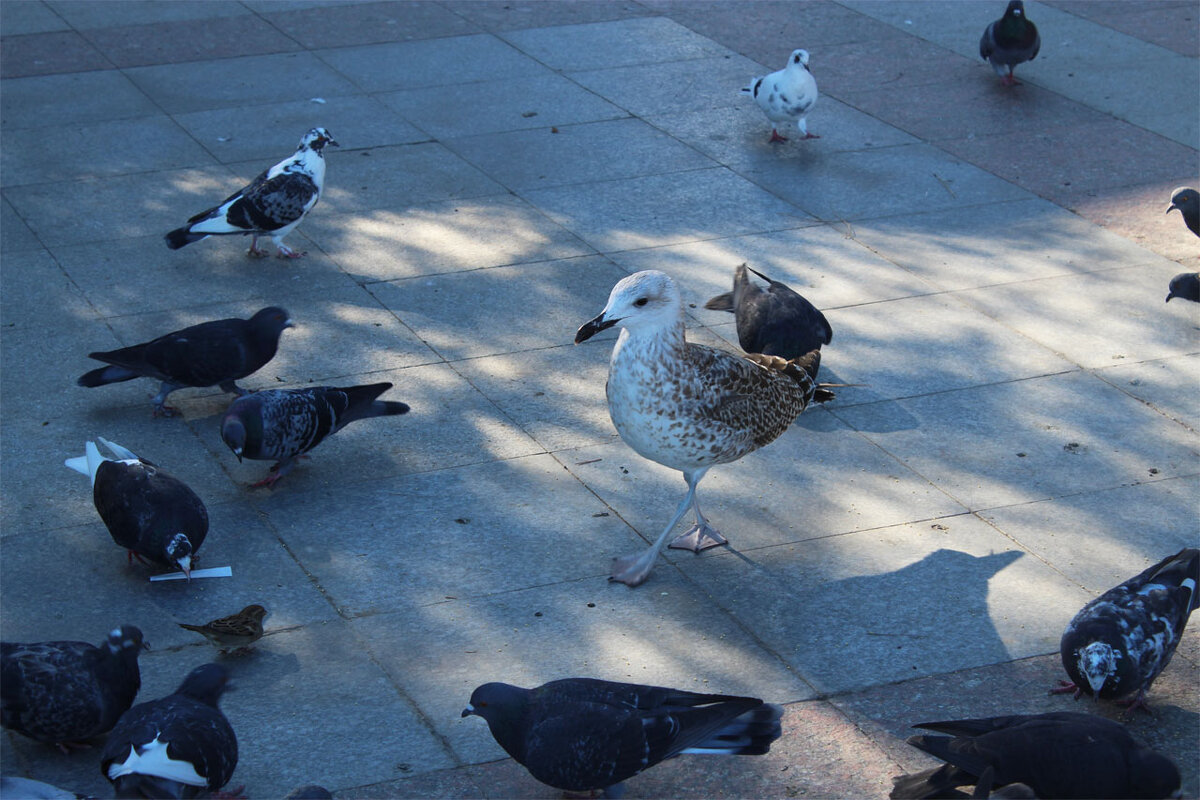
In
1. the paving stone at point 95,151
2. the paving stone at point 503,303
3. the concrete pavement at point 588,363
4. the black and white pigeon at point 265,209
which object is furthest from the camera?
the paving stone at point 95,151

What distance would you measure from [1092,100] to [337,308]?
7.48m

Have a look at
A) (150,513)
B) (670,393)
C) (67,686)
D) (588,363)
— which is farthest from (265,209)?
(67,686)

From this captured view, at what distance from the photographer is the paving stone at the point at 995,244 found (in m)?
9.12

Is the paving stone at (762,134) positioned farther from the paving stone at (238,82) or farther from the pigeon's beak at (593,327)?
the pigeon's beak at (593,327)

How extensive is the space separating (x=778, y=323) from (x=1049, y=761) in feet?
11.4

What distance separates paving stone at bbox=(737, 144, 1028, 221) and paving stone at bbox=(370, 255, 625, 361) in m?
2.07

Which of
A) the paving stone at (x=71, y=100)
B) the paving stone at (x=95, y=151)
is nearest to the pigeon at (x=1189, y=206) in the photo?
the paving stone at (x=95, y=151)

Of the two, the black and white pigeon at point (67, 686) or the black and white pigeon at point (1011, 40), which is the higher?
the black and white pigeon at point (1011, 40)

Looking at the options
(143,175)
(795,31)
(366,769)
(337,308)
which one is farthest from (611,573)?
(795,31)

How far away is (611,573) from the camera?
6090 mm

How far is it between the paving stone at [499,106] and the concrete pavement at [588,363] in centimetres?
6

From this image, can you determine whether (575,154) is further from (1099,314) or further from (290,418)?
(290,418)

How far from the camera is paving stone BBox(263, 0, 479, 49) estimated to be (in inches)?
536

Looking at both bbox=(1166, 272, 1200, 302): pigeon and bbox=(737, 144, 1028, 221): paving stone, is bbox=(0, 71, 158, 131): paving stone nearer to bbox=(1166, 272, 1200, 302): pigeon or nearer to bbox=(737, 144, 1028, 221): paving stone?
bbox=(737, 144, 1028, 221): paving stone
